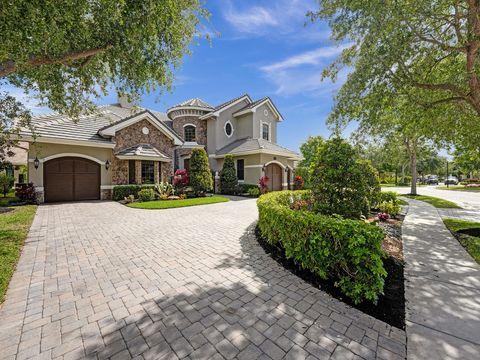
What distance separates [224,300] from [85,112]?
1036 centimetres

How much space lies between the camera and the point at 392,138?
35.4ft

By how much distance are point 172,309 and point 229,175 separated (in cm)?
1625

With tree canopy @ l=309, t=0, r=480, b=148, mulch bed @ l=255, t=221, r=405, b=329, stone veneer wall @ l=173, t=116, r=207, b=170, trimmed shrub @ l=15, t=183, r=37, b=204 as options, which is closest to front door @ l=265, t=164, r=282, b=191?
stone veneer wall @ l=173, t=116, r=207, b=170

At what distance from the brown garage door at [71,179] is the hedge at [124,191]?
1332 millimetres

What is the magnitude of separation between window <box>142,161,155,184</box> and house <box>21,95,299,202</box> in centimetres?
7

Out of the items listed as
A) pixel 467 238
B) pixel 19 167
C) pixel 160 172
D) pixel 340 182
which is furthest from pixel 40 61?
pixel 19 167

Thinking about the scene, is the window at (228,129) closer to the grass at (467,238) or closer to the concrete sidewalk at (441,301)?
the grass at (467,238)

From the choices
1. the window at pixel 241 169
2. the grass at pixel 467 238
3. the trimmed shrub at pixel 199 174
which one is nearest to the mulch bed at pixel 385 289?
the grass at pixel 467 238

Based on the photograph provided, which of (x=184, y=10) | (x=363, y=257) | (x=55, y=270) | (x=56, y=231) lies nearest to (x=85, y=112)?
(x=56, y=231)

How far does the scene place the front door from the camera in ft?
64.5

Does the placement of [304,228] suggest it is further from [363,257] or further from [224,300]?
[224,300]

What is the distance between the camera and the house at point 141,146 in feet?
43.2

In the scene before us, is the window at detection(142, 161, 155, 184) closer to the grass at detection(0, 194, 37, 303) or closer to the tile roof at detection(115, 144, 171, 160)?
the tile roof at detection(115, 144, 171, 160)

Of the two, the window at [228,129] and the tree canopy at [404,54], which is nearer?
the tree canopy at [404,54]
